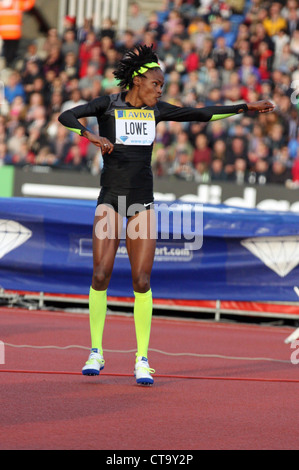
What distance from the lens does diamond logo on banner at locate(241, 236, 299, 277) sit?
1148cm

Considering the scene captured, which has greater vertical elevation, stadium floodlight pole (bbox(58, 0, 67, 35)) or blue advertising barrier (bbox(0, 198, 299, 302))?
stadium floodlight pole (bbox(58, 0, 67, 35))

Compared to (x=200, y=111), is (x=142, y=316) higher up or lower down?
lower down

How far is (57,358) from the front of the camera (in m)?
7.55

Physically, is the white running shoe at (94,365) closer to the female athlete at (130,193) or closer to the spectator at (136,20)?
the female athlete at (130,193)

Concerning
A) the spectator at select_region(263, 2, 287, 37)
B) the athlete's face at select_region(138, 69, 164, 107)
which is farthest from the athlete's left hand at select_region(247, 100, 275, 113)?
the spectator at select_region(263, 2, 287, 37)

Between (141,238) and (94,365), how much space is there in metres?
1.01

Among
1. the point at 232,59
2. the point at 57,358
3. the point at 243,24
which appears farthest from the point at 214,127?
the point at 57,358

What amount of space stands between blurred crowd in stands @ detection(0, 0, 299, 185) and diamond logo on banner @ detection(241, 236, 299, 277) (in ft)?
11.5

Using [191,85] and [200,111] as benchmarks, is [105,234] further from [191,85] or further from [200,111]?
[191,85]

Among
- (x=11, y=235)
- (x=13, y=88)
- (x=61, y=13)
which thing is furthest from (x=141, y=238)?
(x=61, y=13)

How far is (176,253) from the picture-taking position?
11.7 metres

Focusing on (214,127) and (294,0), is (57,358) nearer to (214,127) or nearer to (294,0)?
(214,127)

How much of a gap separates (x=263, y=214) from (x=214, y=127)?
184 inches

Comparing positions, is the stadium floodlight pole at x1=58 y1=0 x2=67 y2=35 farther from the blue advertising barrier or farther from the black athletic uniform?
the black athletic uniform
